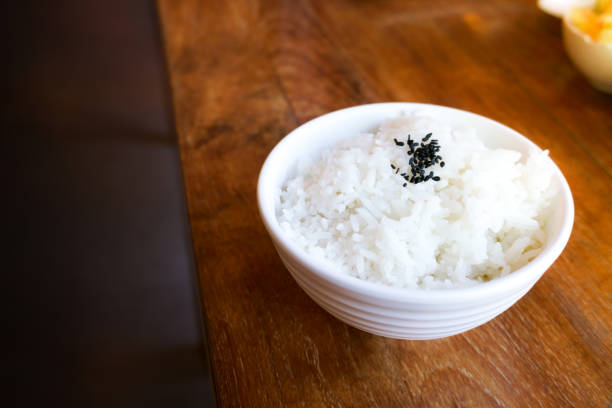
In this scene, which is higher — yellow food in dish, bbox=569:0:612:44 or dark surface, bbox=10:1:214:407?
yellow food in dish, bbox=569:0:612:44

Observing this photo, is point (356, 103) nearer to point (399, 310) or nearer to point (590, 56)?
point (590, 56)

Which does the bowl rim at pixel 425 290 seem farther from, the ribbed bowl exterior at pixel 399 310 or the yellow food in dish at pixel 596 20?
the yellow food in dish at pixel 596 20

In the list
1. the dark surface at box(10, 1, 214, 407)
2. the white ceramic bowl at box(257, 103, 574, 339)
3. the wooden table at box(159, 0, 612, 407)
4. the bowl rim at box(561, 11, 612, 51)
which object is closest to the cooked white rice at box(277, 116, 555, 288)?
the white ceramic bowl at box(257, 103, 574, 339)

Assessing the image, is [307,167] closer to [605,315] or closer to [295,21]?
[605,315]

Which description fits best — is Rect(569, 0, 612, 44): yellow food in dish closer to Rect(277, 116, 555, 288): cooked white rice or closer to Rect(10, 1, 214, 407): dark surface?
Rect(277, 116, 555, 288): cooked white rice

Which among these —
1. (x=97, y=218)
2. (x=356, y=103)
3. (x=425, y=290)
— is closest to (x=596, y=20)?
(x=356, y=103)

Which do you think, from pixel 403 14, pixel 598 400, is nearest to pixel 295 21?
pixel 403 14
